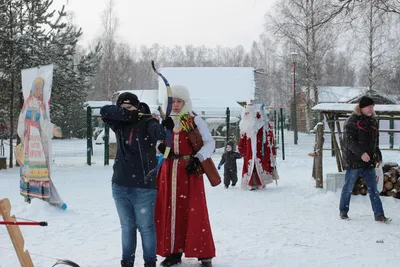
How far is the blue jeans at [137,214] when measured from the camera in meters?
3.84

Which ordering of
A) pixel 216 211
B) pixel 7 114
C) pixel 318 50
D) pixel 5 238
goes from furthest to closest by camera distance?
pixel 318 50 → pixel 7 114 → pixel 216 211 → pixel 5 238

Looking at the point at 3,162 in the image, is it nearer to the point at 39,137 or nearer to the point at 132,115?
the point at 39,137

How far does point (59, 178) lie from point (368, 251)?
877 cm

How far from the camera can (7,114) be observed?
14.4 m

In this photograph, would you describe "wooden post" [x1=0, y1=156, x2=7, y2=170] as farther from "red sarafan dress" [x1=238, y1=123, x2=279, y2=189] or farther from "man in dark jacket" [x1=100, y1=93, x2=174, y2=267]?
"man in dark jacket" [x1=100, y1=93, x2=174, y2=267]

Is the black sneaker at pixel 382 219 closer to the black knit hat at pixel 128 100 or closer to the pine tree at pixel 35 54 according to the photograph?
the black knit hat at pixel 128 100

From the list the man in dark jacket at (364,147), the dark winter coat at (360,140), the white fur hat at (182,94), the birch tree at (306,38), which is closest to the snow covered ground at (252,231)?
the man in dark jacket at (364,147)

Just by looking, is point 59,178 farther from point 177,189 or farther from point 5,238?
point 177,189

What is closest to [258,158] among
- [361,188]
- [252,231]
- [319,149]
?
[319,149]

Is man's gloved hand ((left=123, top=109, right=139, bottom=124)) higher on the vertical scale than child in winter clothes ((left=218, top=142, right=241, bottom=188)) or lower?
higher

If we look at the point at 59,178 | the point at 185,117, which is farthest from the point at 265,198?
the point at 59,178

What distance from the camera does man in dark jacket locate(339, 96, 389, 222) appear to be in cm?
607

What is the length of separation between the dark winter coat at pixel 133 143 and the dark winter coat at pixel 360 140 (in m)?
3.29

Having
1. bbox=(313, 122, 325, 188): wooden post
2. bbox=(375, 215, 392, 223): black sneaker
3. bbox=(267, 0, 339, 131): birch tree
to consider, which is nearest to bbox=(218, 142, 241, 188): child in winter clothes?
bbox=(313, 122, 325, 188): wooden post
